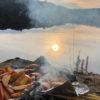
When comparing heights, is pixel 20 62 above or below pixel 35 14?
below

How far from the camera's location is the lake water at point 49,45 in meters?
10.5

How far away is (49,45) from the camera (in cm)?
1052

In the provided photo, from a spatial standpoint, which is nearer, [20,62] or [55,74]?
[55,74]

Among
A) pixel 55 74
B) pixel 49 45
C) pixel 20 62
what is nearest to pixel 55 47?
pixel 49 45

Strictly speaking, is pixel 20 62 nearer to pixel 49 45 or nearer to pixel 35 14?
pixel 49 45

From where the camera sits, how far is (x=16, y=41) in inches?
425

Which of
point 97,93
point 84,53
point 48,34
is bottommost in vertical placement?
point 97,93

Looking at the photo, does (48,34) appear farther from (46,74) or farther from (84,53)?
(46,74)

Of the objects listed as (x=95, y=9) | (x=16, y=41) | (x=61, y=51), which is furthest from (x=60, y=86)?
(x=95, y=9)

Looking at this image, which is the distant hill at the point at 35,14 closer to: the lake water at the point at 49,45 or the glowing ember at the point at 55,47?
the lake water at the point at 49,45

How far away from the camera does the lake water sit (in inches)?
414

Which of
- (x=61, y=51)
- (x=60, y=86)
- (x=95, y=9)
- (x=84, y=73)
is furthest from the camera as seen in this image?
(x=95, y=9)

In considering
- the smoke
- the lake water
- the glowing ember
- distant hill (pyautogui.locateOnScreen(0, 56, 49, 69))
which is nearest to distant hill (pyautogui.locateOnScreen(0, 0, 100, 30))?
the lake water

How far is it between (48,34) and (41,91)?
378 cm
